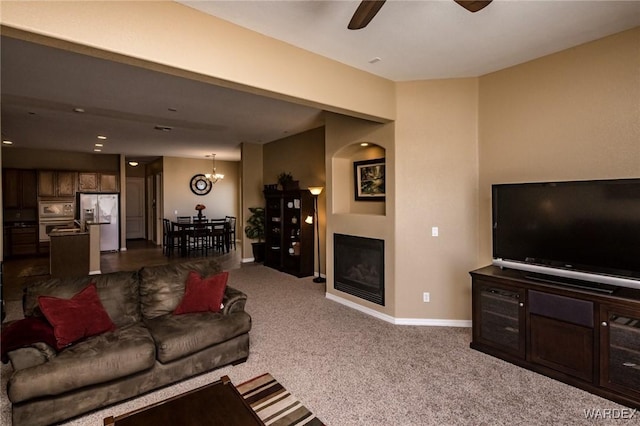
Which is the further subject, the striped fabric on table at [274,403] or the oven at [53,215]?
the oven at [53,215]

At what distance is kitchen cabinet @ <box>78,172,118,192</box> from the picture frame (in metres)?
7.99

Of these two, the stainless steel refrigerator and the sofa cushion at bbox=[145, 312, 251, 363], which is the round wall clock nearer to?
the stainless steel refrigerator

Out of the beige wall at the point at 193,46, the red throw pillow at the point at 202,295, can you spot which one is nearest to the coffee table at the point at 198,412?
the red throw pillow at the point at 202,295

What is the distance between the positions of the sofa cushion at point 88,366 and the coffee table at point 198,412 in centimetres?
73

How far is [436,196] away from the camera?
386 centimetres

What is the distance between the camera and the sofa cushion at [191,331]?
250 centimetres

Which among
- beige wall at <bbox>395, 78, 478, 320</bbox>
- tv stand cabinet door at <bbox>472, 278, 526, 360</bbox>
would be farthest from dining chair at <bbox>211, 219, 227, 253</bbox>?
tv stand cabinet door at <bbox>472, 278, 526, 360</bbox>

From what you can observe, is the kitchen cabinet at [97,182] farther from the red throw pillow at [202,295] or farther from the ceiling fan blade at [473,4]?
the ceiling fan blade at [473,4]

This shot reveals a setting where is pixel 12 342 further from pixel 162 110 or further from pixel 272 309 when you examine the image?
pixel 162 110

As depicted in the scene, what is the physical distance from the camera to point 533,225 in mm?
2990

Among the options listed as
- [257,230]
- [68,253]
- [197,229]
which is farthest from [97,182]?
[257,230]

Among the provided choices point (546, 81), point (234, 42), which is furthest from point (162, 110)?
point (546, 81)

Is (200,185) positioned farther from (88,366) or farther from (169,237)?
(88,366)

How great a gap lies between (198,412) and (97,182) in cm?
960
